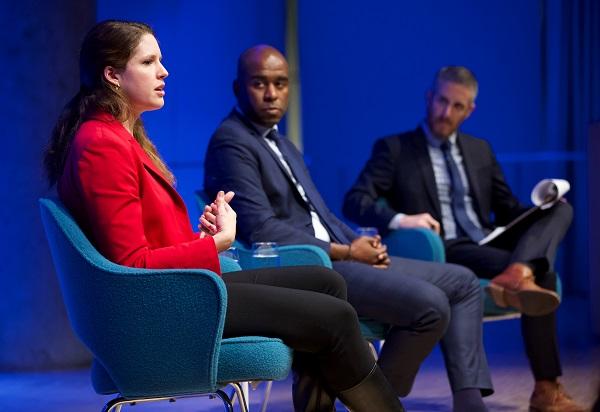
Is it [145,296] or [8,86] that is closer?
[145,296]

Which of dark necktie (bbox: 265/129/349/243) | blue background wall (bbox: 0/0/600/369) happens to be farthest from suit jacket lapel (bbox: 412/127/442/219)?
blue background wall (bbox: 0/0/600/369)

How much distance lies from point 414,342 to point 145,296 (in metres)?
1.30

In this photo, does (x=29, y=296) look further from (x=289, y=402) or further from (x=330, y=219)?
(x=330, y=219)

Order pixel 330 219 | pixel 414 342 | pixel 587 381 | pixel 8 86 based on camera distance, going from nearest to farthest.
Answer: pixel 414 342
pixel 330 219
pixel 587 381
pixel 8 86

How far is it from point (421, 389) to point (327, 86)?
3.16m

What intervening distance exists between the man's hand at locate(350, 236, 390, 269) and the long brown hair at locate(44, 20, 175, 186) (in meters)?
1.25

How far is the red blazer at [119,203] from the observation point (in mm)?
2344

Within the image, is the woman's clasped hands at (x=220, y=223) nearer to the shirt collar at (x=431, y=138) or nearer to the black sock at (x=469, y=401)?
the black sock at (x=469, y=401)

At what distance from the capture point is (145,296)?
2.33 m

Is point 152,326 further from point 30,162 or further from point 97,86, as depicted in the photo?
point 30,162

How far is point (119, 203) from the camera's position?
2336mm

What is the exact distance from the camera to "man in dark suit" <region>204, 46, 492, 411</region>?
3.36m

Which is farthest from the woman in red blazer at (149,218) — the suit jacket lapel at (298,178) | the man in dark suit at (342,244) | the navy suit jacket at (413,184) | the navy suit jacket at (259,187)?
the navy suit jacket at (413,184)

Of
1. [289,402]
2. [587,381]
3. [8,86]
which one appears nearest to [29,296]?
[8,86]
